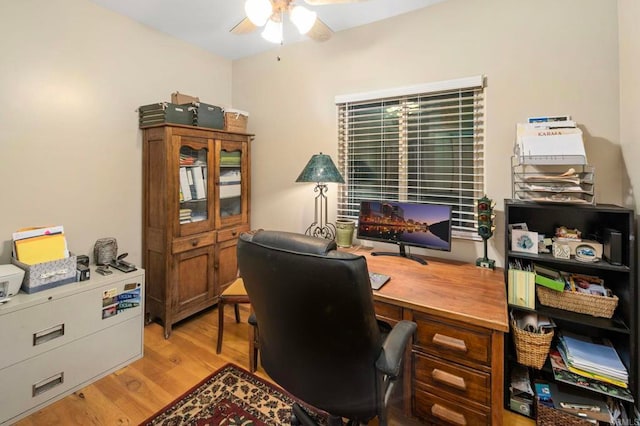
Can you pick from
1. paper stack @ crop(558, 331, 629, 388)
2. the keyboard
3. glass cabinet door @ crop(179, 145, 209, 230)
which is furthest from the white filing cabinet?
paper stack @ crop(558, 331, 629, 388)

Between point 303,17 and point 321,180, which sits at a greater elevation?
point 303,17

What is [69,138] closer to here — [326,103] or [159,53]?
[159,53]

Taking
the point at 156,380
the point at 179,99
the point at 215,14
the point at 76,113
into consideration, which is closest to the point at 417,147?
the point at 215,14

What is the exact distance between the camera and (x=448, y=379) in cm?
138

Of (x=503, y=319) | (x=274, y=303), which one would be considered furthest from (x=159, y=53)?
(x=503, y=319)

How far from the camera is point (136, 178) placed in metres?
2.54

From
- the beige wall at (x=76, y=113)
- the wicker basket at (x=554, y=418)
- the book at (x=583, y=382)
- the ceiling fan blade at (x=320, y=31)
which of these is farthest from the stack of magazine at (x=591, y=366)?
the beige wall at (x=76, y=113)

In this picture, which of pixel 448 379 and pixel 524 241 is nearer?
pixel 448 379

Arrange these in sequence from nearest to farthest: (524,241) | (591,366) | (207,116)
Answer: (591,366), (524,241), (207,116)

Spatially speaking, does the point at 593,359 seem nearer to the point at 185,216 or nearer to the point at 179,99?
the point at 185,216

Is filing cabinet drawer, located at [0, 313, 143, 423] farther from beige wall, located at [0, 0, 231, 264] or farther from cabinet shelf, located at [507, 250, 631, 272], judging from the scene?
cabinet shelf, located at [507, 250, 631, 272]

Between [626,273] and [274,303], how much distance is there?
5.58 ft

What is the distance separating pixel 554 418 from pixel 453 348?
72 centimetres

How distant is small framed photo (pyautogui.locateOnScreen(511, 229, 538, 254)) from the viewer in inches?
65.3
